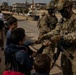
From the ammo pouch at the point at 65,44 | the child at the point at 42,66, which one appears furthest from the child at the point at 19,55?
the child at the point at 42,66

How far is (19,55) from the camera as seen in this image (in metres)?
4.61

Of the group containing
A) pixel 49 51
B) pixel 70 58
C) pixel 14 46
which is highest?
pixel 14 46

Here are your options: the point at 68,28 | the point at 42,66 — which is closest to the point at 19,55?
the point at 42,66

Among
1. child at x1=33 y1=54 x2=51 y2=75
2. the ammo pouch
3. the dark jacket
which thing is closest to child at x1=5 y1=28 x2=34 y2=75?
the dark jacket

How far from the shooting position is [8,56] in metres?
4.99

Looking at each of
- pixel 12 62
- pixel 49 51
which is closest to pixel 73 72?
pixel 12 62

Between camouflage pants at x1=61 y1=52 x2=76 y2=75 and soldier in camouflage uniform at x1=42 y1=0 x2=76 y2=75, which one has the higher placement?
soldier in camouflage uniform at x1=42 y1=0 x2=76 y2=75

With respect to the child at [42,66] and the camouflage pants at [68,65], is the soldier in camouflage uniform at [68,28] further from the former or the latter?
the child at [42,66]

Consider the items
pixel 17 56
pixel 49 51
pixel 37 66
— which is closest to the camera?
pixel 37 66

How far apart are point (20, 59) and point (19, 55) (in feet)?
0.19

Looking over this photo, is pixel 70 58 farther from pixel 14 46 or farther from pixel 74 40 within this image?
pixel 14 46

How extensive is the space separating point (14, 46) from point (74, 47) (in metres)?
1.09

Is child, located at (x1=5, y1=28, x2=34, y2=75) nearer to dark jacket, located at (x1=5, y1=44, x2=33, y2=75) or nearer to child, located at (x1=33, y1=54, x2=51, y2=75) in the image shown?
dark jacket, located at (x1=5, y1=44, x2=33, y2=75)

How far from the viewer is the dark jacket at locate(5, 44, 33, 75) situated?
181 inches
